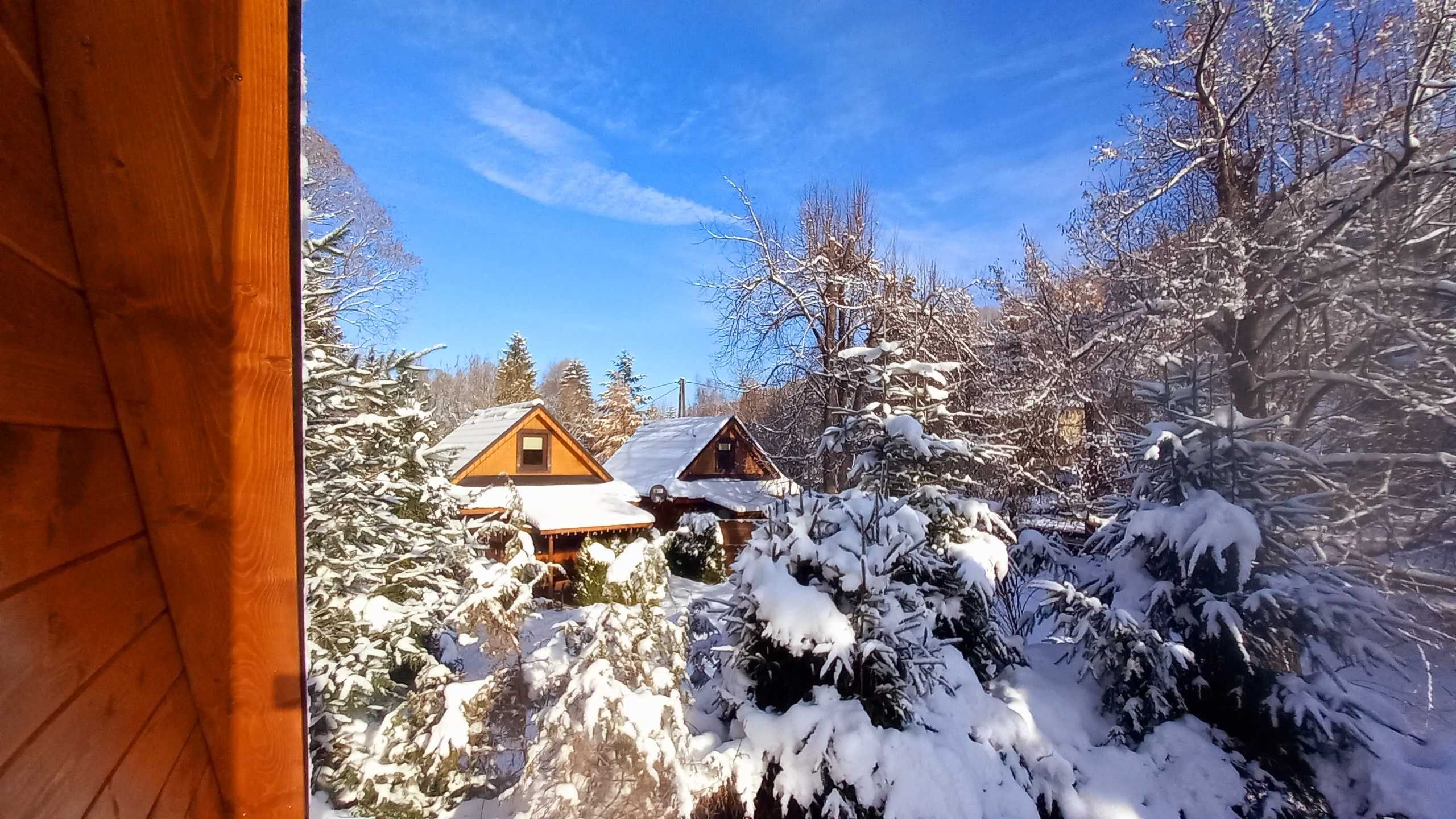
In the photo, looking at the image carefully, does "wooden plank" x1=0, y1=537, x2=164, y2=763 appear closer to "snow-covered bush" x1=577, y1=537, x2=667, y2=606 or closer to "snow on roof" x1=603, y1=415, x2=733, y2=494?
"snow-covered bush" x1=577, y1=537, x2=667, y2=606

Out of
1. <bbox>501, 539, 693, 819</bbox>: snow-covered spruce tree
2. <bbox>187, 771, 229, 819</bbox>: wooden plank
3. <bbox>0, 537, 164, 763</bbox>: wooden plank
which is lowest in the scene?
<bbox>501, 539, 693, 819</bbox>: snow-covered spruce tree

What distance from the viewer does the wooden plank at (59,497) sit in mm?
522

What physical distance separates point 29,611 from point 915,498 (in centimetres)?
497

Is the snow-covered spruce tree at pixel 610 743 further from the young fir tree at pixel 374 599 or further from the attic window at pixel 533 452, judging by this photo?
the attic window at pixel 533 452

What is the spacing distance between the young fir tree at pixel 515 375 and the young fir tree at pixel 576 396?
2.36 meters

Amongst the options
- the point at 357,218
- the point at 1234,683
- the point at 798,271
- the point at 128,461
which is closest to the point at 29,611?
the point at 128,461

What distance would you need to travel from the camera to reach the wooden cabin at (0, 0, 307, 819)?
22.0 inches

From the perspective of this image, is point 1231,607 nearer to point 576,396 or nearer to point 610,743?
point 610,743

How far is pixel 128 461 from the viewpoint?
0.74 m

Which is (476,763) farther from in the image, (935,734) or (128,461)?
(128,461)

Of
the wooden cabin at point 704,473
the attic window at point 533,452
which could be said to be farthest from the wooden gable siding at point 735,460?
the attic window at point 533,452

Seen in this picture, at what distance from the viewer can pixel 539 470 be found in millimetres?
14672

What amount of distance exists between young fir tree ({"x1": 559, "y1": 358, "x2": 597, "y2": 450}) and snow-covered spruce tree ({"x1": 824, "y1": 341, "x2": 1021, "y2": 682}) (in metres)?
28.2

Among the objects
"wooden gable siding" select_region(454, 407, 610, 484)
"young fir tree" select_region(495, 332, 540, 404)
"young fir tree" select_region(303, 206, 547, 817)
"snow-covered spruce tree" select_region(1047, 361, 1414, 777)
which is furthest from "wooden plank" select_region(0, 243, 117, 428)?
"young fir tree" select_region(495, 332, 540, 404)
